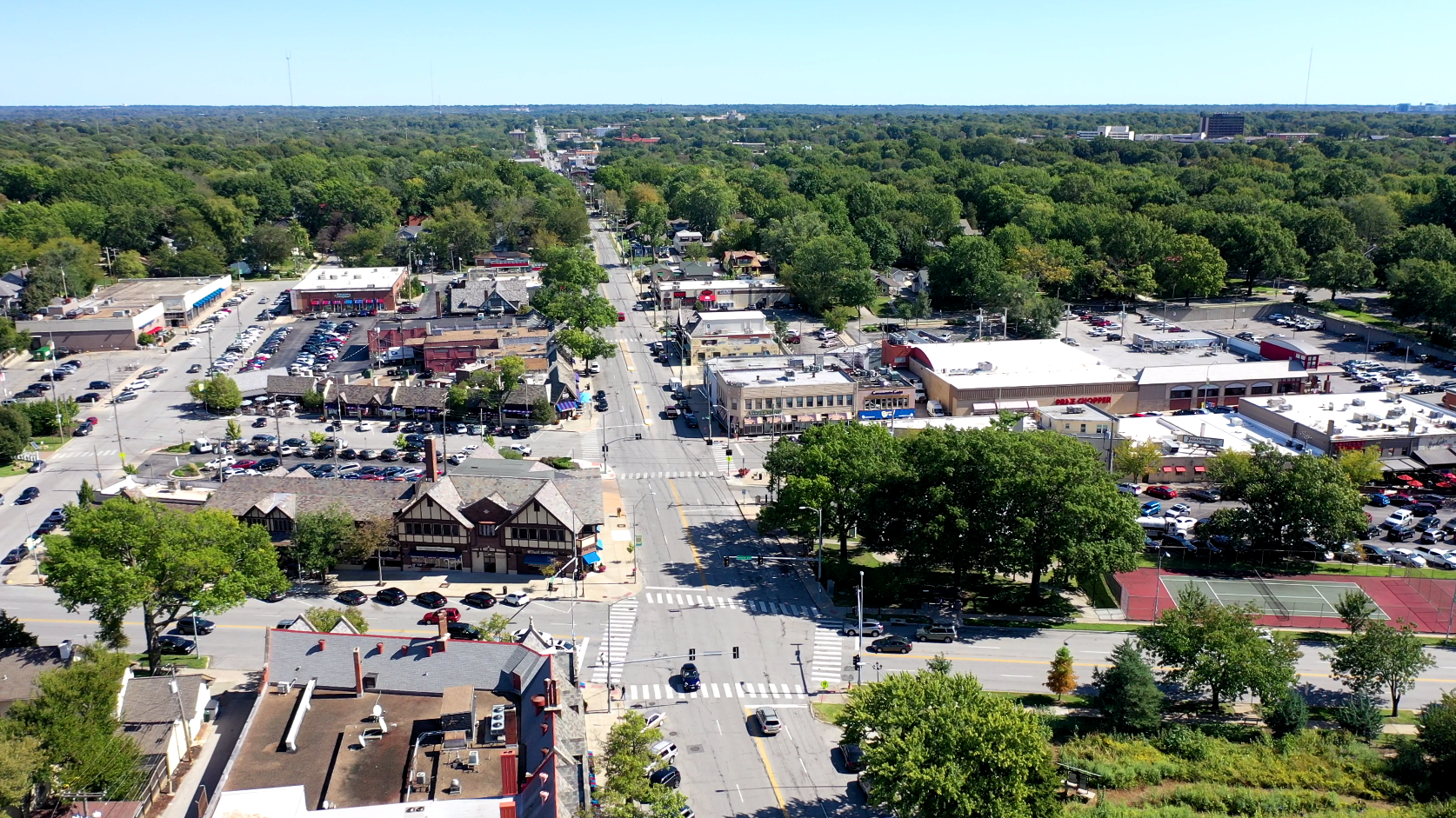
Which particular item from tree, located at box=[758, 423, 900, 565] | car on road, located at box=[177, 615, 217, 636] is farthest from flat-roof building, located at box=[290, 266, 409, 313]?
tree, located at box=[758, 423, 900, 565]

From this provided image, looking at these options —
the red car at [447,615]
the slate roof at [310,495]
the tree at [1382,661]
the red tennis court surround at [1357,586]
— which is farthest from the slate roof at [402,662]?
the tree at [1382,661]

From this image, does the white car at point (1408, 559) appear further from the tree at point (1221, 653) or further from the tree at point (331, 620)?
the tree at point (331, 620)

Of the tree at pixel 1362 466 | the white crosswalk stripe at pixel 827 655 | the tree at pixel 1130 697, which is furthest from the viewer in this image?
the tree at pixel 1362 466

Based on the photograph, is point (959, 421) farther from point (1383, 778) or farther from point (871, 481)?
point (1383, 778)

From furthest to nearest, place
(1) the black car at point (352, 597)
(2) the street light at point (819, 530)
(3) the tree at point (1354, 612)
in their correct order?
1. (2) the street light at point (819, 530)
2. (1) the black car at point (352, 597)
3. (3) the tree at point (1354, 612)

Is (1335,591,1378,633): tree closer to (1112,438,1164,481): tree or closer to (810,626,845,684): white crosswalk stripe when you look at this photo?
(1112,438,1164,481): tree

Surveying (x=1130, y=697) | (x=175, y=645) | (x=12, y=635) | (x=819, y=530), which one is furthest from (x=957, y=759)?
(x=12, y=635)

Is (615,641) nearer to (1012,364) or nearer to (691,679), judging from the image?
(691,679)
